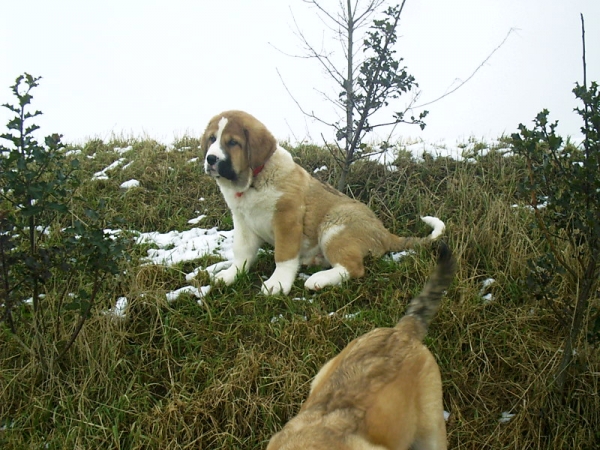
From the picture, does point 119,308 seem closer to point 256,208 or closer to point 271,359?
point 271,359

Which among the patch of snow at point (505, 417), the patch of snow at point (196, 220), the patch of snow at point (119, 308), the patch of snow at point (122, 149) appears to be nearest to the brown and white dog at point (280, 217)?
the patch of snow at point (119, 308)

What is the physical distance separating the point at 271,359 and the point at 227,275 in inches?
48.5

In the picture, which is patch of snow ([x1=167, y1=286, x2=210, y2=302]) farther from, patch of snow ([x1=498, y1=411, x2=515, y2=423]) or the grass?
patch of snow ([x1=498, y1=411, x2=515, y2=423])

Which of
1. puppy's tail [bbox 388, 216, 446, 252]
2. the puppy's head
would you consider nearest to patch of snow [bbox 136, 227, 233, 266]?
the puppy's head

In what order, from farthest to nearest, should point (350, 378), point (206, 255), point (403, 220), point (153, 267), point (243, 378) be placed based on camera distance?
point (403, 220) → point (206, 255) → point (153, 267) → point (243, 378) → point (350, 378)

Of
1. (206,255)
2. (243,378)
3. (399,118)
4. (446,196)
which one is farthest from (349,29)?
(243,378)

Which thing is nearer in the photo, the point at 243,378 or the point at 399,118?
the point at 243,378

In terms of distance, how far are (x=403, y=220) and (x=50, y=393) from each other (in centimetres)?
373

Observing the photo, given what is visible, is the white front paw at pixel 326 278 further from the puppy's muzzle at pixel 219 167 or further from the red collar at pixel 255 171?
the puppy's muzzle at pixel 219 167

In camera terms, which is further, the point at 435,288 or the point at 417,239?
the point at 417,239

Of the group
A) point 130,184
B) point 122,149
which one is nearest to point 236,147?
point 130,184

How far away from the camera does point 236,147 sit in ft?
16.3

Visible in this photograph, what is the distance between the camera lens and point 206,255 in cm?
546

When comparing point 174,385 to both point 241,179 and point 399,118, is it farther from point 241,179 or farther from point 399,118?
point 399,118
